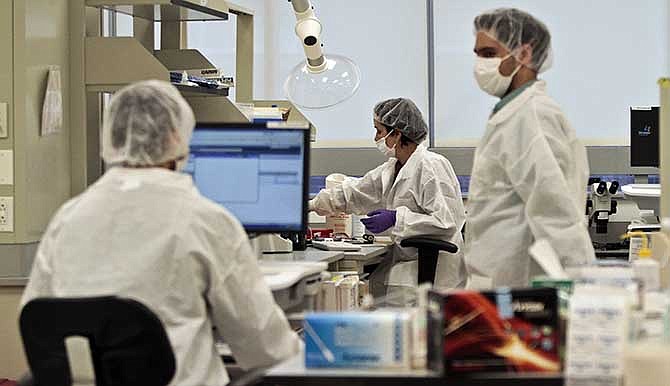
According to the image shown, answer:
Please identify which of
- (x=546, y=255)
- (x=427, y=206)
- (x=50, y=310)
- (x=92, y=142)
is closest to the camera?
(x=50, y=310)

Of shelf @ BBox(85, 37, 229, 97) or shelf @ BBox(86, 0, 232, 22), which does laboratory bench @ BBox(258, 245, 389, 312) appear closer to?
shelf @ BBox(85, 37, 229, 97)

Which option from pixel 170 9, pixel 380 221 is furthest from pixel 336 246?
pixel 170 9

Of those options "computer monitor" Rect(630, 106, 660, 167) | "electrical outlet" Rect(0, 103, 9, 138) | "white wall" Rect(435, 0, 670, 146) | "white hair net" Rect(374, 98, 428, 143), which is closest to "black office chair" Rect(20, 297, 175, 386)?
"electrical outlet" Rect(0, 103, 9, 138)

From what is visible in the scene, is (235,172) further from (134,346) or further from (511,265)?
(134,346)

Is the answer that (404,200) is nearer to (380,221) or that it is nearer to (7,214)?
(380,221)

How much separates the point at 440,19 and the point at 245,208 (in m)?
3.94

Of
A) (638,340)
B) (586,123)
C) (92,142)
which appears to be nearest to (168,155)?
A: (638,340)

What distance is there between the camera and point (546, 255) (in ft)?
7.58

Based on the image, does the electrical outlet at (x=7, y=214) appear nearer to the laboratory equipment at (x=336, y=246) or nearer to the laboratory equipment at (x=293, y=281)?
the laboratory equipment at (x=293, y=281)

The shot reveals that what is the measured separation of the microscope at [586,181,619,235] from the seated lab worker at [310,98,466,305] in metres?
1.17

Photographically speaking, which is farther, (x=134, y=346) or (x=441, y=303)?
(x=134, y=346)

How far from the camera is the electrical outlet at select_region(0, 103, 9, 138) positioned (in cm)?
358

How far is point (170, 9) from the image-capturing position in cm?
464

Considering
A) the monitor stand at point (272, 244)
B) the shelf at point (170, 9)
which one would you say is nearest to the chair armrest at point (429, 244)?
the monitor stand at point (272, 244)
